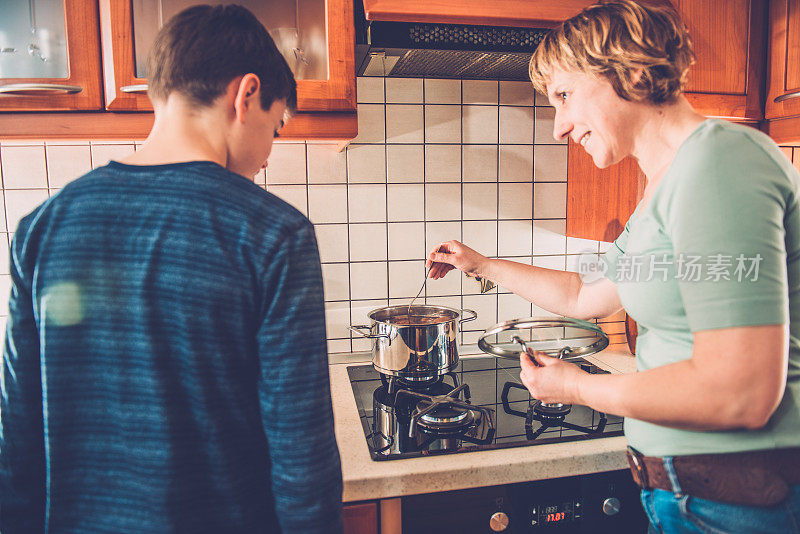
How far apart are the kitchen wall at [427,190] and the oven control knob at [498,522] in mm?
696

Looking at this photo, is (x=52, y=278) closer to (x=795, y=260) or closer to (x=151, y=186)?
(x=151, y=186)

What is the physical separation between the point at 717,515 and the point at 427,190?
107 cm

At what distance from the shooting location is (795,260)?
0.68m

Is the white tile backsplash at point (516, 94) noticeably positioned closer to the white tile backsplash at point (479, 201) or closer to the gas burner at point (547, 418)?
the white tile backsplash at point (479, 201)

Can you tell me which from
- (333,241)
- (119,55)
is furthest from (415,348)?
(119,55)

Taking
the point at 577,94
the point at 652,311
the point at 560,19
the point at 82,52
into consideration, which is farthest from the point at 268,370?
the point at 560,19

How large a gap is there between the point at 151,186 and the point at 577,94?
0.65m

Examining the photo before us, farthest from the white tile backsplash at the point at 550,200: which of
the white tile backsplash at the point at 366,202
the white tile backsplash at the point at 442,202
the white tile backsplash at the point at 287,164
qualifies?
the white tile backsplash at the point at 287,164

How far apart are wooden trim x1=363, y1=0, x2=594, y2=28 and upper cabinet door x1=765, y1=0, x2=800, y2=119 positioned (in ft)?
1.69

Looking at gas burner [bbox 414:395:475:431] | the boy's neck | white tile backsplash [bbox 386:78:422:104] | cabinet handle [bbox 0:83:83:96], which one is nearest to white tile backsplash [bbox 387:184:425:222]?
white tile backsplash [bbox 386:78:422:104]

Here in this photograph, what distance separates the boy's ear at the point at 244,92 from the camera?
65 cm

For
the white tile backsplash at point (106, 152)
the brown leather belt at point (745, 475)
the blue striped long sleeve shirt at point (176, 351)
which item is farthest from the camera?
the white tile backsplash at point (106, 152)

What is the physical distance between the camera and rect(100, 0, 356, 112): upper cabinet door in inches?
41.4

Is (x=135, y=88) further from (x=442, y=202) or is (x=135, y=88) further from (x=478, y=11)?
(x=442, y=202)
